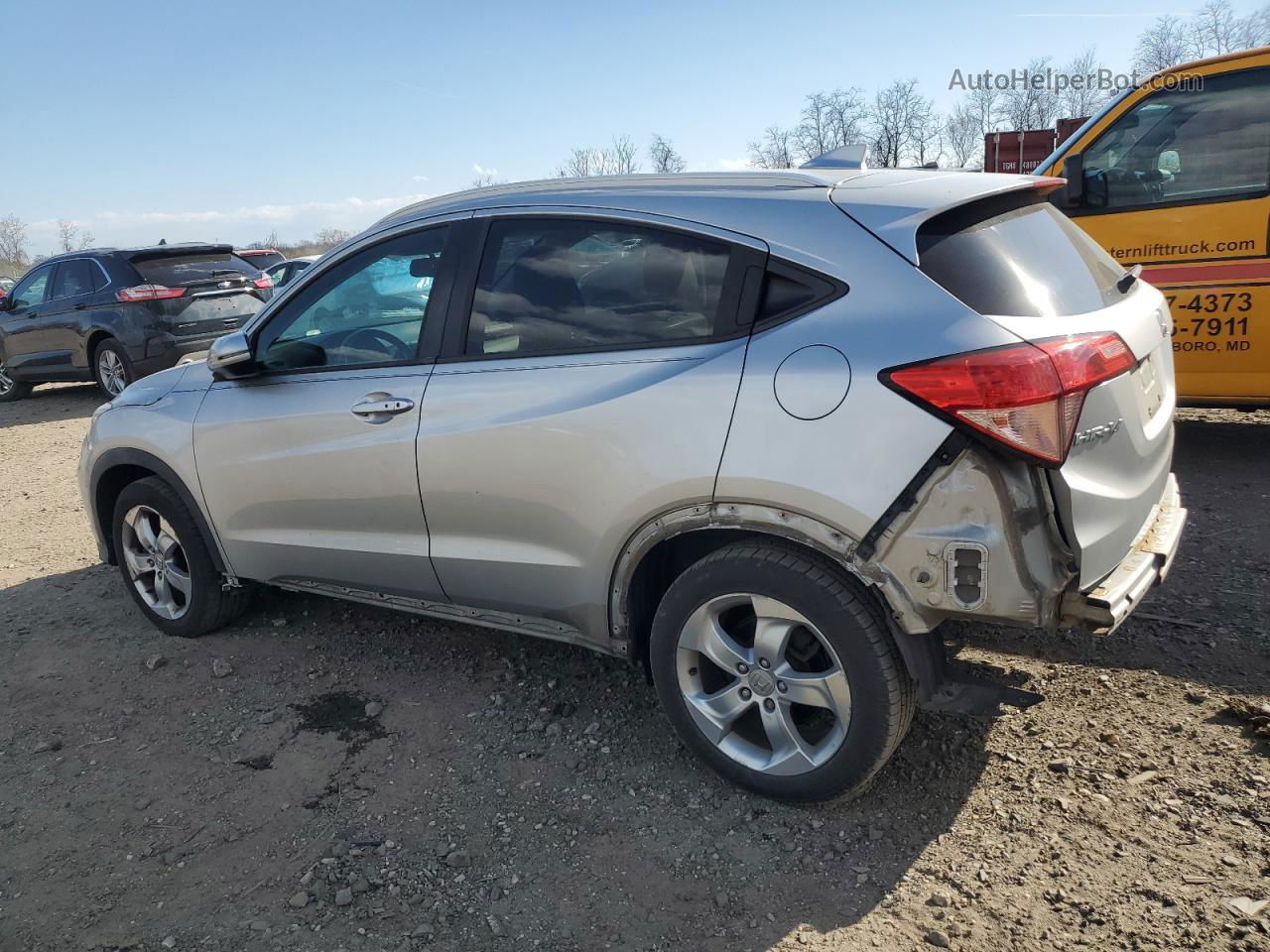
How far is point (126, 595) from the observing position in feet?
16.5

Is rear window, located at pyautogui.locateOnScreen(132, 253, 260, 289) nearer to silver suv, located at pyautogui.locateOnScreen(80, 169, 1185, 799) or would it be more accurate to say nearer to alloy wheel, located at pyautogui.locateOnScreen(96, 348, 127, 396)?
alloy wheel, located at pyautogui.locateOnScreen(96, 348, 127, 396)

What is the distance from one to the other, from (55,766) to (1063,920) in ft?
10.9

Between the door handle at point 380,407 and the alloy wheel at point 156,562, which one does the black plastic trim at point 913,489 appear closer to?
the door handle at point 380,407

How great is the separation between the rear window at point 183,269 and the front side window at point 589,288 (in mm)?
9058

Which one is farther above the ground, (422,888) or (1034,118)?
(1034,118)

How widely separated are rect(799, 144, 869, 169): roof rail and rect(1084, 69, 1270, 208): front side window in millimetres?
3010

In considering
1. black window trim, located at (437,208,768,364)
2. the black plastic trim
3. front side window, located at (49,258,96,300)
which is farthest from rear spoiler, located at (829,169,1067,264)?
front side window, located at (49,258,96,300)

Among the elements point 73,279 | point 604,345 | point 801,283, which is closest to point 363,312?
point 604,345

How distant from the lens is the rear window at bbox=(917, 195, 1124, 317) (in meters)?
2.50

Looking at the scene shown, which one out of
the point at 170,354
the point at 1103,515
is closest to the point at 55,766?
the point at 1103,515

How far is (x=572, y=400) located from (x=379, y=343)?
101cm

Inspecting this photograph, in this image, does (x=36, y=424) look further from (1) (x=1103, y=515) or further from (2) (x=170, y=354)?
(1) (x=1103, y=515)

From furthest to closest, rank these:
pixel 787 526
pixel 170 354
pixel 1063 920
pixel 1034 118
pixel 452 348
→ pixel 1034 118 < pixel 170 354 < pixel 452 348 < pixel 787 526 < pixel 1063 920

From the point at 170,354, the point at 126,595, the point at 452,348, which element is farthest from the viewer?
the point at 170,354
